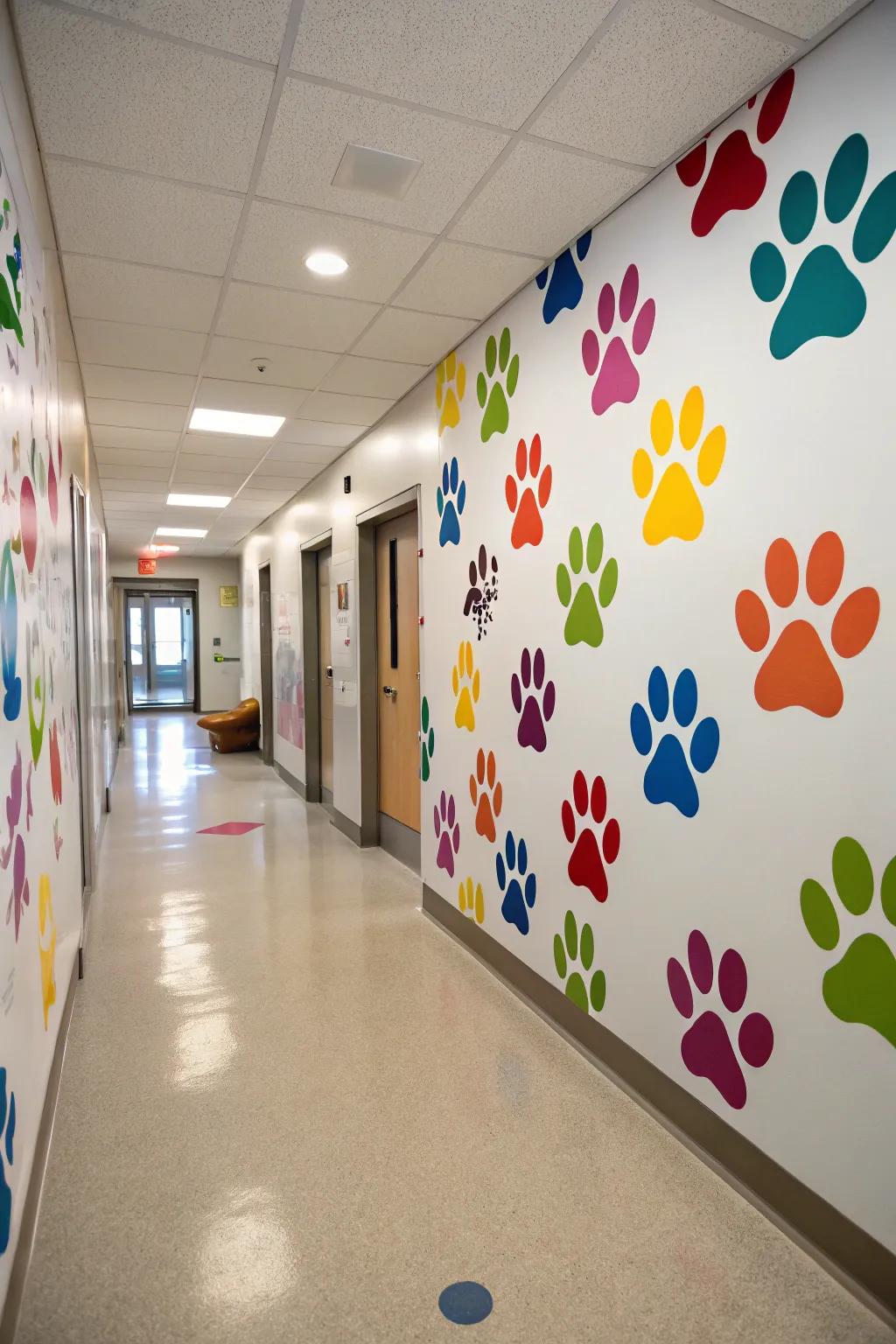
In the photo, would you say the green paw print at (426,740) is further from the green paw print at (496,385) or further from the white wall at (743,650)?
the green paw print at (496,385)

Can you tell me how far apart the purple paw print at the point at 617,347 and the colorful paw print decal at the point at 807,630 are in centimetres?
90

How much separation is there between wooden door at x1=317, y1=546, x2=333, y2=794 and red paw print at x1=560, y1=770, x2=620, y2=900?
444 cm

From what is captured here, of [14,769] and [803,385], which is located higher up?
[803,385]

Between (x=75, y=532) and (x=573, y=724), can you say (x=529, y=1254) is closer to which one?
(x=573, y=724)

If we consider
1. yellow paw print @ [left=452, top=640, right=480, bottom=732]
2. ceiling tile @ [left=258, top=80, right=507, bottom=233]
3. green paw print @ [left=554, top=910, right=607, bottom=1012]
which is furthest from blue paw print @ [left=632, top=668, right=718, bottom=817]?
ceiling tile @ [left=258, top=80, right=507, bottom=233]

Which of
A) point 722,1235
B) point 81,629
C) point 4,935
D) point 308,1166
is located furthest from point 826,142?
point 81,629

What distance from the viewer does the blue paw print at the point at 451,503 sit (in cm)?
392

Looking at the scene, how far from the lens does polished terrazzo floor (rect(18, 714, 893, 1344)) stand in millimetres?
1743

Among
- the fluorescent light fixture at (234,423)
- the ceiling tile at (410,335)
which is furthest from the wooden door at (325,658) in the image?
the ceiling tile at (410,335)

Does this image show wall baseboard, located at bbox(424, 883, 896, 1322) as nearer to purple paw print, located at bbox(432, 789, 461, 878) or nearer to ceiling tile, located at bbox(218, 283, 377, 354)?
purple paw print, located at bbox(432, 789, 461, 878)

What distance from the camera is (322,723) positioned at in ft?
24.5

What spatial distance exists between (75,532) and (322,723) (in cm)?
367

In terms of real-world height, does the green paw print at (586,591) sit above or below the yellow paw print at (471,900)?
above

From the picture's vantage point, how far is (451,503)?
4.02 meters
